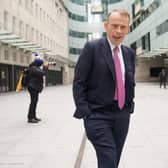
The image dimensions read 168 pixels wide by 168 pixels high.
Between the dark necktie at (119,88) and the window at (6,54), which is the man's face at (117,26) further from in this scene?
the window at (6,54)

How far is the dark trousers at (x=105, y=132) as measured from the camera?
3037mm

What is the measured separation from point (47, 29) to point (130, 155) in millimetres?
46195

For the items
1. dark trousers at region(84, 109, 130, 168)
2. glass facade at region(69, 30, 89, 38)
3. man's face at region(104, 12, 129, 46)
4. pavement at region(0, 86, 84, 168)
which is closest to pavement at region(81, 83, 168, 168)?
pavement at region(0, 86, 84, 168)

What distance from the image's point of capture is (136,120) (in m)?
10.5

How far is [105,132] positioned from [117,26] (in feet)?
2.97

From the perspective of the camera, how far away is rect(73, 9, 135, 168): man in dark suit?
3092mm

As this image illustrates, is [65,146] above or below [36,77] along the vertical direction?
below

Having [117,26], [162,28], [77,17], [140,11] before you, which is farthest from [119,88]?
[77,17]

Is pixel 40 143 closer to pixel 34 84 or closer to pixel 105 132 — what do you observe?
pixel 34 84

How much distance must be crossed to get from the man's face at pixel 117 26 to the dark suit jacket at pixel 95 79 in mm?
89

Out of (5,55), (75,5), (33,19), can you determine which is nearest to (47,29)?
(33,19)

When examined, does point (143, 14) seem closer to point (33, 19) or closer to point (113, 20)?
point (33, 19)

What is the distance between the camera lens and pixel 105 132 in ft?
10.1

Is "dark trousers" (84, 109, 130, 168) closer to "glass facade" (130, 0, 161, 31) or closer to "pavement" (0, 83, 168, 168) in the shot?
"pavement" (0, 83, 168, 168)
